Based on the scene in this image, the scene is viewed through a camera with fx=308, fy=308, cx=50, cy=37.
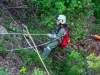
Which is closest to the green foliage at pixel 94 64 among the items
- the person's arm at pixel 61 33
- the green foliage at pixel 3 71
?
the green foliage at pixel 3 71

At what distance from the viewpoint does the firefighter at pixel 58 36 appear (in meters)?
9.10

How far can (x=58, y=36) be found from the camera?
9.14m

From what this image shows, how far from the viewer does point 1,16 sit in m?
9.87

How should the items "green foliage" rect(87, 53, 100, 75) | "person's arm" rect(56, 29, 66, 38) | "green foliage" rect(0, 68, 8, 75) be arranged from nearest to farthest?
1. "green foliage" rect(87, 53, 100, 75)
2. "green foliage" rect(0, 68, 8, 75)
3. "person's arm" rect(56, 29, 66, 38)

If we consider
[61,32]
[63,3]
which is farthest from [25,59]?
[63,3]

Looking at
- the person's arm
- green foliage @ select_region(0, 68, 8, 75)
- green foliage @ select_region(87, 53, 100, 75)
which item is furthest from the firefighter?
green foliage @ select_region(87, 53, 100, 75)

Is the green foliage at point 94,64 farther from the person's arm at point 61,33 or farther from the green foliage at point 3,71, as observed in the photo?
the person's arm at point 61,33

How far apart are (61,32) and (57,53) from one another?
1.16 meters

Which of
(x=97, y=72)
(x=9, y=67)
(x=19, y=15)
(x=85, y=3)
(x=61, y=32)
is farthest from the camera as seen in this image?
(x=85, y=3)

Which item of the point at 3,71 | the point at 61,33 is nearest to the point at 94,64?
the point at 3,71

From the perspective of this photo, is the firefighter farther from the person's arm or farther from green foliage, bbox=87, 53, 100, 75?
green foliage, bbox=87, 53, 100, 75

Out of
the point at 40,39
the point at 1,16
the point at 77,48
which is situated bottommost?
the point at 77,48

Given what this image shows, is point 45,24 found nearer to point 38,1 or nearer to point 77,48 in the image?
point 38,1

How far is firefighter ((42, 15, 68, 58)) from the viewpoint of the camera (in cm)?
910
